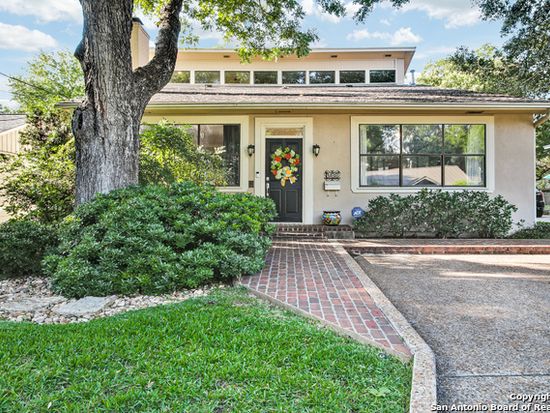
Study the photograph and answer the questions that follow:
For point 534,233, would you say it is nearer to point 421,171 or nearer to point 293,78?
point 421,171

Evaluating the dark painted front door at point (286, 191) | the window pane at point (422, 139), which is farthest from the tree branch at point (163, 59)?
the window pane at point (422, 139)

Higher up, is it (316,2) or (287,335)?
(316,2)

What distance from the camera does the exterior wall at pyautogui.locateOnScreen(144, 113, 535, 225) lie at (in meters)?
9.48

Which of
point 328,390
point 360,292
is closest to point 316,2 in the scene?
point 360,292

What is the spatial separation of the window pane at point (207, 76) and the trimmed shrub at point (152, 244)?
411 inches

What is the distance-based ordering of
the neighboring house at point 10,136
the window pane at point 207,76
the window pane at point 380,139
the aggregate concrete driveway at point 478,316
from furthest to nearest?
1. the neighboring house at point 10,136
2. the window pane at point 207,76
3. the window pane at point 380,139
4. the aggregate concrete driveway at point 478,316

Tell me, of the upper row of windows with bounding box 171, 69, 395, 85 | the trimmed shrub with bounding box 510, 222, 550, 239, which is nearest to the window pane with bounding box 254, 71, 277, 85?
the upper row of windows with bounding box 171, 69, 395, 85

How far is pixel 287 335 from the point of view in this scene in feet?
9.72

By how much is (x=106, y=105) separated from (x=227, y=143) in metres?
4.44

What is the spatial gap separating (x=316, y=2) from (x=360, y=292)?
6690 mm

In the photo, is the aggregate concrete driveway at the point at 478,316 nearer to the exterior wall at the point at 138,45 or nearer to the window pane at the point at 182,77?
the exterior wall at the point at 138,45

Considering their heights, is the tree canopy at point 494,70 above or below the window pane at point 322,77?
below

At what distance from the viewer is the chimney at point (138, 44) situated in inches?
431

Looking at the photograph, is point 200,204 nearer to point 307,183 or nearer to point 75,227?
point 75,227
